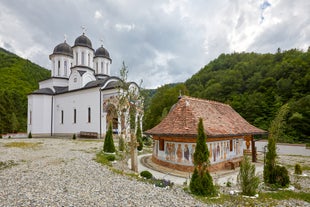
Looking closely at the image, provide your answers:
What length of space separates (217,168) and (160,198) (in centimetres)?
595

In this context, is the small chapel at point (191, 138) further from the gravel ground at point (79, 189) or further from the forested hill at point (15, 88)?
the forested hill at point (15, 88)

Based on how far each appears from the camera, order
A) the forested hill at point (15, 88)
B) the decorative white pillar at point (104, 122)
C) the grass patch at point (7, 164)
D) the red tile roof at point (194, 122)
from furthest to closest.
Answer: the forested hill at point (15, 88) < the decorative white pillar at point (104, 122) < the red tile roof at point (194, 122) < the grass patch at point (7, 164)

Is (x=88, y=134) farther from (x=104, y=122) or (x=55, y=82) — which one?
(x=55, y=82)

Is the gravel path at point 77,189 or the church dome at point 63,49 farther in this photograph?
the church dome at point 63,49

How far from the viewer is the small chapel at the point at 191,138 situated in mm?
10031

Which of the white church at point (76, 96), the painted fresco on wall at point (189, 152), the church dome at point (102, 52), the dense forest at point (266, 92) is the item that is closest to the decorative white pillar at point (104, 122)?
the white church at point (76, 96)

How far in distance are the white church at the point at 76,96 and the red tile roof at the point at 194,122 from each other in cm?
1211

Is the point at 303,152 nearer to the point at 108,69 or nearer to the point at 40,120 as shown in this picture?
the point at 108,69

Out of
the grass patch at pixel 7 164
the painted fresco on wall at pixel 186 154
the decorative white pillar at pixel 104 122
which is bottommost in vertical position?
the grass patch at pixel 7 164

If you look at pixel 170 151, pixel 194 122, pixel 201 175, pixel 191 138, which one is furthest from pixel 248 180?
pixel 170 151

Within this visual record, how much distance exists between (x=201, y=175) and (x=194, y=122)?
13.5ft

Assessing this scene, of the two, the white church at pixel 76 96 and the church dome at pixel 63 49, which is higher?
the church dome at pixel 63 49

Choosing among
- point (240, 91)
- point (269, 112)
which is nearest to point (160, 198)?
point (269, 112)

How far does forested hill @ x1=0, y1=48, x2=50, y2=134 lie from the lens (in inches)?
1396
